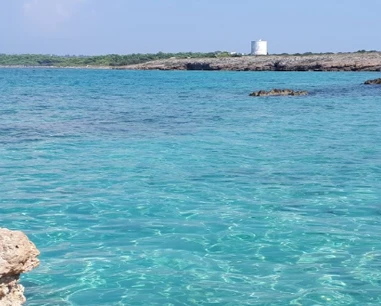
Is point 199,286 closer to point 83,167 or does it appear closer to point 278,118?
point 83,167

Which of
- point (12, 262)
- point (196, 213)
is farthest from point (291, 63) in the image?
point (12, 262)

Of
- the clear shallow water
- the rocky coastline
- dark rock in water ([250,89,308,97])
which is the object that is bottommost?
the clear shallow water

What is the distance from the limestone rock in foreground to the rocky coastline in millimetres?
97468

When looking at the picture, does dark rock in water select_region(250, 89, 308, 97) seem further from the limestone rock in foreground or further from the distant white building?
the distant white building

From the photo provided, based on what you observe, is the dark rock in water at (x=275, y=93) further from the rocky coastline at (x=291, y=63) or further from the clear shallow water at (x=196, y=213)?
the rocky coastline at (x=291, y=63)

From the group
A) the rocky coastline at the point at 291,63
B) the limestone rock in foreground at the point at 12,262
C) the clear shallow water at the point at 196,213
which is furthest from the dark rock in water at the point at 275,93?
the rocky coastline at the point at 291,63

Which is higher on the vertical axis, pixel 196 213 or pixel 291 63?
pixel 291 63

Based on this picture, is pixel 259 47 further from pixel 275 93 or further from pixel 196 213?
pixel 196 213

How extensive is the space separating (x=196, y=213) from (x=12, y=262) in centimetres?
645

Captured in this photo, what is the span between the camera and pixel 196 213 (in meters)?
12.6

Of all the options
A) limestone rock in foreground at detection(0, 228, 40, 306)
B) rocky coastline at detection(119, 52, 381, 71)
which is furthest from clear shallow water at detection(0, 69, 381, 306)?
rocky coastline at detection(119, 52, 381, 71)

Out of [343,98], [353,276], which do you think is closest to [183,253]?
[353,276]

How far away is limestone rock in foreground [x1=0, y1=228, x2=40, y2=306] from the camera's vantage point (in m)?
6.46

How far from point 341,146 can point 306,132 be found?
453 centimetres
